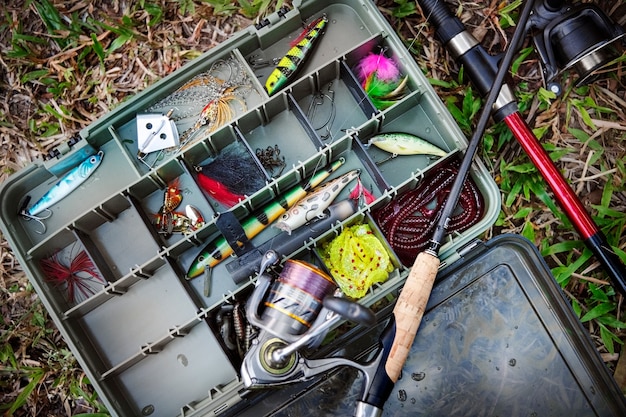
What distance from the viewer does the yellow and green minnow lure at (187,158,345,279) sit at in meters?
2.87

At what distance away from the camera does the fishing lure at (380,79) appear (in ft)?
9.86

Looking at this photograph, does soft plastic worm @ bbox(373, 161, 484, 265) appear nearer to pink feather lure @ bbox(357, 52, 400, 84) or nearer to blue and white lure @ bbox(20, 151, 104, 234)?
pink feather lure @ bbox(357, 52, 400, 84)

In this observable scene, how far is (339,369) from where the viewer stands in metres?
2.68

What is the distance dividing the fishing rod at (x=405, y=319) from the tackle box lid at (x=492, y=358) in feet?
0.59

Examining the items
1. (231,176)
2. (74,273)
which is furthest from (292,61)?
(74,273)

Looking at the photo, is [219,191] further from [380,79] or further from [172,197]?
[380,79]

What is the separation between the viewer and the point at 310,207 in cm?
286

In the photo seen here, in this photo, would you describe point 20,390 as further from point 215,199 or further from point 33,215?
point 215,199

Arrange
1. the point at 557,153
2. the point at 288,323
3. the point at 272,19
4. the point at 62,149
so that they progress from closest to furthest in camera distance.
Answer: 1. the point at 288,323
2. the point at 62,149
3. the point at 272,19
4. the point at 557,153

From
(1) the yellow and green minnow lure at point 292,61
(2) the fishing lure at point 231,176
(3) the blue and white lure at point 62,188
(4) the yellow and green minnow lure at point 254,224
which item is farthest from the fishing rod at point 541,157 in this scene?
(3) the blue and white lure at point 62,188

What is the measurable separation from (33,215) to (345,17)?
204 centimetres

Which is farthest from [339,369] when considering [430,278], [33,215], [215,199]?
[33,215]

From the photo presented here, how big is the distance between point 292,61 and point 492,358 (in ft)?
6.11

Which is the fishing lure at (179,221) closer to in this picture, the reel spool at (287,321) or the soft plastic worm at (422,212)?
the reel spool at (287,321)
